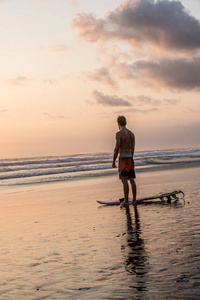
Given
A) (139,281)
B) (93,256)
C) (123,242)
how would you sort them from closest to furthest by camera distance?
1. (139,281)
2. (93,256)
3. (123,242)

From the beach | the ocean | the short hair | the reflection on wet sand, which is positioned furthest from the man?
the ocean

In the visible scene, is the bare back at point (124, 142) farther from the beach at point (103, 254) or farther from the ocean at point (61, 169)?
the ocean at point (61, 169)

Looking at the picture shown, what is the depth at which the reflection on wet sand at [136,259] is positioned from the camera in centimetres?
380

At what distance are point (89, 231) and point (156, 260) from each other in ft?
7.49

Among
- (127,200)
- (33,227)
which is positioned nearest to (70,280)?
(33,227)

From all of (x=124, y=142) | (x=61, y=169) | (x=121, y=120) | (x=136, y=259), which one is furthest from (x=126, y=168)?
(x=61, y=169)

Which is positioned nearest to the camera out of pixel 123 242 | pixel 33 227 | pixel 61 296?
pixel 61 296

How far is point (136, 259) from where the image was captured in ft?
15.2

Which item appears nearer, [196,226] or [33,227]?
[196,226]

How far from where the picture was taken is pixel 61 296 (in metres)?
3.59

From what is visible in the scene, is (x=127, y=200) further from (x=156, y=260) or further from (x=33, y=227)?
(x=156, y=260)

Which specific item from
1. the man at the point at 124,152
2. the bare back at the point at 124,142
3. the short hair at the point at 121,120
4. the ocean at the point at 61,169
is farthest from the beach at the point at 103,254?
the ocean at the point at 61,169

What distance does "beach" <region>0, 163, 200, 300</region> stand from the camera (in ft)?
12.1

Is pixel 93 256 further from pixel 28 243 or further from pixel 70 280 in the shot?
pixel 28 243
